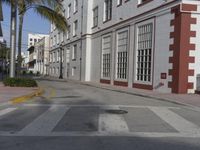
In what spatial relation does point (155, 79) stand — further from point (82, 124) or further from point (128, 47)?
point (82, 124)

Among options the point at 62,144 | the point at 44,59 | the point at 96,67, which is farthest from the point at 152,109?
the point at 44,59

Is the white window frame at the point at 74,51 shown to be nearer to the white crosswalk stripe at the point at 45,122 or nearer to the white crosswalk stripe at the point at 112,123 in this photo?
the white crosswalk stripe at the point at 45,122

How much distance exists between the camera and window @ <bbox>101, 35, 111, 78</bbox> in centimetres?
3675

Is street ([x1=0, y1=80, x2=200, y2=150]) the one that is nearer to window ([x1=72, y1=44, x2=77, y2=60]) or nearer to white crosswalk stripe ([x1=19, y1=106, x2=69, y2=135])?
white crosswalk stripe ([x1=19, y1=106, x2=69, y2=135])

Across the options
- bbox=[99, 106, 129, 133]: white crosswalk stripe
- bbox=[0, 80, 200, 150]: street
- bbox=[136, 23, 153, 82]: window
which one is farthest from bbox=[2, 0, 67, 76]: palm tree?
bbox=[99, 106, 129, 133]: white crosswalk stripe

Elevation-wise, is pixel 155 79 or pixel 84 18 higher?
pixel 84 18

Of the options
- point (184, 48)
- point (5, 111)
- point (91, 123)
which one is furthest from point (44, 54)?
point (91, 123)

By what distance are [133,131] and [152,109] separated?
5.01m

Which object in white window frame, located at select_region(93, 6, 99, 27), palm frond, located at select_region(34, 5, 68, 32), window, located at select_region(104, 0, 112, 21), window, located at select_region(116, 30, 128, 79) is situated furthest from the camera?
white window frame, located at select_region(93, 6, 99, 27)

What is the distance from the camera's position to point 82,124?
10.9 m

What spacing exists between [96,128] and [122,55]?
22.8 metres

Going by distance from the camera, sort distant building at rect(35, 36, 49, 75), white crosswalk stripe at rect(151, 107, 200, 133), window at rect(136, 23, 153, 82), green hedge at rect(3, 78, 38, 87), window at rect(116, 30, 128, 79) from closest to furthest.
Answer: white crosswalk stripe at rect(151, 107, 200, 133) → green hedge at rect(3, 78, 38, 87) → window at rect(136, 23, 153, 82) → window at rect(116, 30, 128, 79) → distant building at rect(35, 36, 49, 75)

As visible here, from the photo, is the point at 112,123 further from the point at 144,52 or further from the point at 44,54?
the point at 44,54

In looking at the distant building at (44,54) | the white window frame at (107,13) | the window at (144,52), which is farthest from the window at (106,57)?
the distant building at (44,54)
